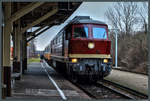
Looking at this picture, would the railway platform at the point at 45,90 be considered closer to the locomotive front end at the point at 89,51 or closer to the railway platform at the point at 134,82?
the locomotive front end at the point at 89,51

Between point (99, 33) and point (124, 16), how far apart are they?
16.8 meters

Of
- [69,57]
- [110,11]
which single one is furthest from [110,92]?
[110,11]

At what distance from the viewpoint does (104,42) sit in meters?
13.9

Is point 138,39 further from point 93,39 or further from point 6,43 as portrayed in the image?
point 6,43

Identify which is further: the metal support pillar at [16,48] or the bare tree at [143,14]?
the bare tree at [143,14]

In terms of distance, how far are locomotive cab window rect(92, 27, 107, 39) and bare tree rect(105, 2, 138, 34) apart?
14.7 meters

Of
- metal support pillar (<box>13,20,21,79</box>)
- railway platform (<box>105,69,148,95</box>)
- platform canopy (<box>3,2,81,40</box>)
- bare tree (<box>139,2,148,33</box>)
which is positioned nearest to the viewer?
platform canopy (<box>3,2,81,40</box>)

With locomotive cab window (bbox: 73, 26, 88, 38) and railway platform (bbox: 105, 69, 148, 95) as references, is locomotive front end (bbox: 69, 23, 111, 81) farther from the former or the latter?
railway platform (bbox: 105, 69, 148, 95)

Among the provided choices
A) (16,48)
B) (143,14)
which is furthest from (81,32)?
(143,14)

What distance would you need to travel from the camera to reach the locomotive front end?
1341cm

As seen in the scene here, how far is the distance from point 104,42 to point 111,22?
17969 millimetres

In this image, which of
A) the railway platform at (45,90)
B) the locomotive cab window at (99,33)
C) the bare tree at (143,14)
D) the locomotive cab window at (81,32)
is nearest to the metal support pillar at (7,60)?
the railway platform at (45,90)

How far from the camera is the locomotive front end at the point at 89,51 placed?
44.0ft

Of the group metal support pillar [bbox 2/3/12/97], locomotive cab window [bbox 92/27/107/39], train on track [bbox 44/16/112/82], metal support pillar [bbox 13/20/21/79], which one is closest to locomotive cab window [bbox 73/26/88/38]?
train on track [bbox 44/16/112/82]
